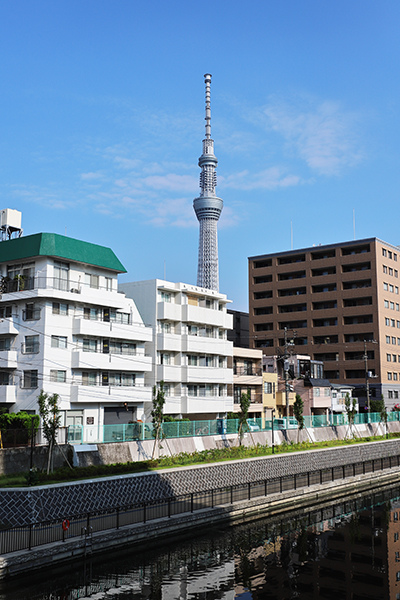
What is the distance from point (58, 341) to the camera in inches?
1795

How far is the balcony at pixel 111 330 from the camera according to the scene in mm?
46812

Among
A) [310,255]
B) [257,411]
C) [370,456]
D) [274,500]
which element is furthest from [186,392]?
[310,255]

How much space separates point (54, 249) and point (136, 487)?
21.9 m

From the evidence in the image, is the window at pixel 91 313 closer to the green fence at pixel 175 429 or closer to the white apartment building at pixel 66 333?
the white apartment building at pixel 66 333

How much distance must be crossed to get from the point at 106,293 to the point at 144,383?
10.8m

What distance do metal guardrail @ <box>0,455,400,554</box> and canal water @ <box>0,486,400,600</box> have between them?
1425 millimetres

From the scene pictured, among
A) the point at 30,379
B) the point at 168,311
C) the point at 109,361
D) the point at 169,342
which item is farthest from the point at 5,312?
the point at 169,342

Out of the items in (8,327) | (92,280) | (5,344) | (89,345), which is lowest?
(5,344)

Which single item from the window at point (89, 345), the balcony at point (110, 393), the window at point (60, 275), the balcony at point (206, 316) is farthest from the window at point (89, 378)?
the balcony at point (206, 316)

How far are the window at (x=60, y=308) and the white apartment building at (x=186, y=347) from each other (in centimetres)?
1185

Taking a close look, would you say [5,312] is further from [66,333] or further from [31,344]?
[66,333]

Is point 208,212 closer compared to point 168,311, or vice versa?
point 168,311

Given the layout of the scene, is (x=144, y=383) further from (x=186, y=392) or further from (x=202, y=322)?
(x=202, y=322)

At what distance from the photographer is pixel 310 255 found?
9638cm
